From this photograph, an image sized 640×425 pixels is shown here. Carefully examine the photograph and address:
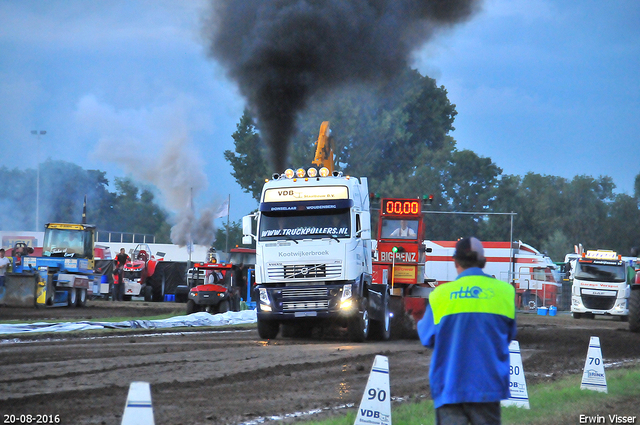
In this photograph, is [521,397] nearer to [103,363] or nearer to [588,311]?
[103,363]

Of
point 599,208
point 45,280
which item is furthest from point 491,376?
point 599,208

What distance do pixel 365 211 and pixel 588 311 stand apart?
19477 mm

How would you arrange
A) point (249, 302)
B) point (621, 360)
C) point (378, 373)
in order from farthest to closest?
point (249, 302) < point (621, 360) < point (378, 373)

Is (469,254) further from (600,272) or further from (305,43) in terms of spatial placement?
Result: (600,272)

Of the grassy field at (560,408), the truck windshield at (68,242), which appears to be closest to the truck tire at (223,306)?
the truck windshield at (68,242)

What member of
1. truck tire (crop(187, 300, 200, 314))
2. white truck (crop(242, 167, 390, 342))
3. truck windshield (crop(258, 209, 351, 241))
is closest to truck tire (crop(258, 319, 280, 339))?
white truck (crop(242, 167, 390, 342))

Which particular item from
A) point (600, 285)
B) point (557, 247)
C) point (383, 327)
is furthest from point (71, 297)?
point (557, 247)

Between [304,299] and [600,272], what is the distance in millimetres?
20892

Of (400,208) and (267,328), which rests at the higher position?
(400,208)

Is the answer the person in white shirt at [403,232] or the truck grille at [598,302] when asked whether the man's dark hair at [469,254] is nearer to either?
the person in white shirt at [403,232]

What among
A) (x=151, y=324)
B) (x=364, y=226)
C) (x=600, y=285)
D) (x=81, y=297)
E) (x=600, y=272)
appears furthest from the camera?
(x=600, y=272)

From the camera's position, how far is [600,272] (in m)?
Result: 34.3

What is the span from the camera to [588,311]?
3444cm

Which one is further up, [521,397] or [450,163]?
[450,163]
